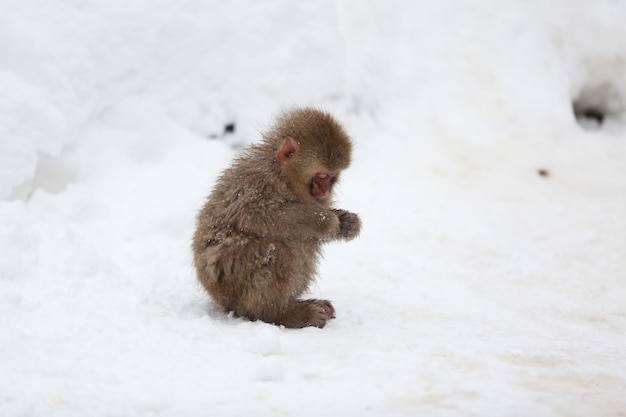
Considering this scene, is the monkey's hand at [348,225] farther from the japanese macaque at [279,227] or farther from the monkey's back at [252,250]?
the monkey's back at [252,250]

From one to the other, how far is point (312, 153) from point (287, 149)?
15 centimetres

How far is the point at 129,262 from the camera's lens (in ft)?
16.8

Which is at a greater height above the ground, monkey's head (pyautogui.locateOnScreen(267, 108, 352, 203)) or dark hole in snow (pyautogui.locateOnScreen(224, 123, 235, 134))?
dark hole in snow (pyautogui.locateOnScreen(224, 123, 235, 134))

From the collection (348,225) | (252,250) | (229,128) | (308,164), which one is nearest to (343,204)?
(229,128)

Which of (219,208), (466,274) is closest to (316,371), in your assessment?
(219,208)

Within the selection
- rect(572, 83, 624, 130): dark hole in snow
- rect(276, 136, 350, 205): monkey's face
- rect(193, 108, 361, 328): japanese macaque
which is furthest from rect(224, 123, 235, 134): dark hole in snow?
rect(572, 83, 624, 130): dark hole in snow

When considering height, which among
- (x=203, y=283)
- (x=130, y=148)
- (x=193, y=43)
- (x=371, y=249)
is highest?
(x=193, y=43)

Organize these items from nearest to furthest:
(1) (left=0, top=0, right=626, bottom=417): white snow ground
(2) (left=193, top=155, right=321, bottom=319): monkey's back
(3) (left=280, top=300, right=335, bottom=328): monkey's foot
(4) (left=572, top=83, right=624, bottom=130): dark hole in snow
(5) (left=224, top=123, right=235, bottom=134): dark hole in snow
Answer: (1) (left=0, top=0, right=626, bottom=417): white snow ground < (2) (left=193, top=155, right=321, bottom=319): monkey's back < (3) (left=280, top=300, right=335, bottom=328): monkey's foot < (5) (left=224, top=123, right=235, bottom=134): dark hole in snow < (4) (left=572, top=83, right=624, bottom=130): dark hole in snow

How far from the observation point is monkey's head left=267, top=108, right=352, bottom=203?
423 cm

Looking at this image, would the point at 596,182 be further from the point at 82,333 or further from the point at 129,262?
the point at 82,333

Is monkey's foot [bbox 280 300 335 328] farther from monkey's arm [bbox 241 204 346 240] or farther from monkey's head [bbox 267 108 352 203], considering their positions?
monkey's head [bbox 267 108 352 203]

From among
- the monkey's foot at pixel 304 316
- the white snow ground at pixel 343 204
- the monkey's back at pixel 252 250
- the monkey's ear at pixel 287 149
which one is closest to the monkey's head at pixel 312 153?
the monkey's ear at pixel 287 149

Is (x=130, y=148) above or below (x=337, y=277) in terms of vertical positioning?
above

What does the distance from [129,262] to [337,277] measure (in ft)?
4.97
